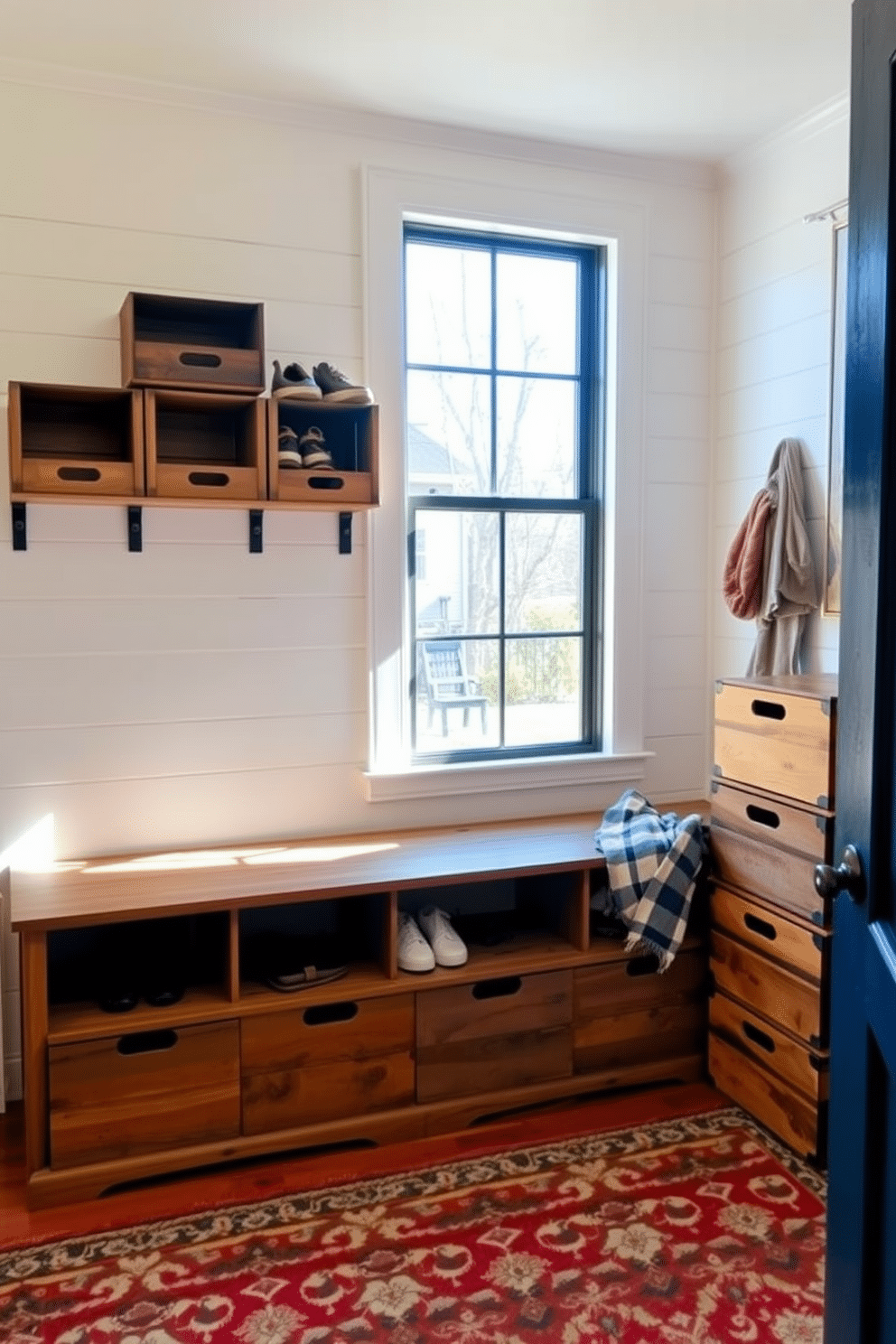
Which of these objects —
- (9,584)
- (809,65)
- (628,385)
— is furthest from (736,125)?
(9,584)

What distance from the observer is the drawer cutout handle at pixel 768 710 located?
7.95 feet

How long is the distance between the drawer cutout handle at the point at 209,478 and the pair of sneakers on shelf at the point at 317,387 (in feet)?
0.76

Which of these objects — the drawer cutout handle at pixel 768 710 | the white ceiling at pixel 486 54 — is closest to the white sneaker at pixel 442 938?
the drawer cutout handle at pixel 768 710

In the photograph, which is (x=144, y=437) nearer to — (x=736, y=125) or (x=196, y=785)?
(x=196, y=785)

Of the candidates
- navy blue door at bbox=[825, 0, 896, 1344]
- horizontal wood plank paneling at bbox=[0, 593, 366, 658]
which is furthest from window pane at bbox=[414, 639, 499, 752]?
navy blue door at bbox=[825, 0, 896, 1344]

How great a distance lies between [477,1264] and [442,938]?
756 millimetres

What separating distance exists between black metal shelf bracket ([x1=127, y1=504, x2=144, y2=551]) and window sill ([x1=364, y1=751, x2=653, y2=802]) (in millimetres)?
861

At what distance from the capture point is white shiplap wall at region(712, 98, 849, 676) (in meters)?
2.80

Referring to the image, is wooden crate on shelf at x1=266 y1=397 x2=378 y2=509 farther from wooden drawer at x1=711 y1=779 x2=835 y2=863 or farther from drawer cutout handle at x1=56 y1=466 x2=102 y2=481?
wooden drawer at x1=711 y1=779 x2=835 y2=863

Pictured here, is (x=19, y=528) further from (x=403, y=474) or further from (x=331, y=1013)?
(x=331, y=1013)

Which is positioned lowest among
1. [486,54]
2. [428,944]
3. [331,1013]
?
[331,1013]

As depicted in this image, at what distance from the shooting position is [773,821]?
8.18 feet

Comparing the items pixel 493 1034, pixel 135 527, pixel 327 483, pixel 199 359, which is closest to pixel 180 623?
pixel 135 527

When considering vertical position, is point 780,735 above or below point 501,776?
above
